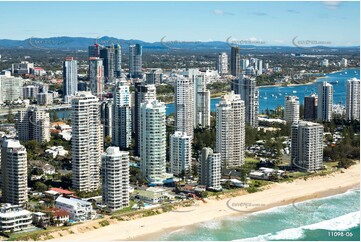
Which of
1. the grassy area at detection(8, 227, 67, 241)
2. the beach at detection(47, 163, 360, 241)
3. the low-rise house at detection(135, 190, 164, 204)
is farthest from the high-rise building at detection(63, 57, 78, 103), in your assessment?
the grassy area at detection(8, 227, 67, 241)

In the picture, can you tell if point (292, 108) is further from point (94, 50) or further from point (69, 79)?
point (94, 50)

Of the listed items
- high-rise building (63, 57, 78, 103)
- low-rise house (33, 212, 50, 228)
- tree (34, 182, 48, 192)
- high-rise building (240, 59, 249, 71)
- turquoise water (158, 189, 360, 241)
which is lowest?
turquoise water (158, 189, 360, 241)

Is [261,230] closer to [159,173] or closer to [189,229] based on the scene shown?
[189,229]

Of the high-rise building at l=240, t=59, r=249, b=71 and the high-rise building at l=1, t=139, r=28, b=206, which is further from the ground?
the high-rise building at l=240, t=59, r=249, b=71

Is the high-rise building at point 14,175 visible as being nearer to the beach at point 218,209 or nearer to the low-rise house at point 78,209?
the low-rise house at point 78,209

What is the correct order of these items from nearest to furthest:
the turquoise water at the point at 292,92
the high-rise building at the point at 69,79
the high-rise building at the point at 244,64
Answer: the turquoise water at the point at 292,92
the high-rise building at the point at 69,79
the high-rise building at the point at 244,64

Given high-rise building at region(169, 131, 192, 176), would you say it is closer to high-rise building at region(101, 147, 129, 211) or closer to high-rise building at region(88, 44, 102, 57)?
high-rise building at region(101, 147, 129, 211)

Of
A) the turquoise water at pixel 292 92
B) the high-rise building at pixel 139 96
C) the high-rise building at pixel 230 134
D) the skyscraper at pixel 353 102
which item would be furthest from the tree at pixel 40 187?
the skyscraper at pixel 353 102

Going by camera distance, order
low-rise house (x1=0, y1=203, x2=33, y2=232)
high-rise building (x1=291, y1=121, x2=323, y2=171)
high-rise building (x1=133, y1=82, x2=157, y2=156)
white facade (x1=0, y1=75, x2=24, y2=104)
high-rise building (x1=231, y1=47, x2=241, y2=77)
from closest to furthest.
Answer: low-rise house (x1=0, y1=203, x2=33, y2=232) < high-rise building (x1=291, y1=121, x2=323, y2=171) < high-rise building (x1=133, y1=82, x2=157, y2=156) < white facade (x1=0, y1=75, x2=24, y2=104) < high-rise building (x1=231, y1=47, x2=241, y2=77)
